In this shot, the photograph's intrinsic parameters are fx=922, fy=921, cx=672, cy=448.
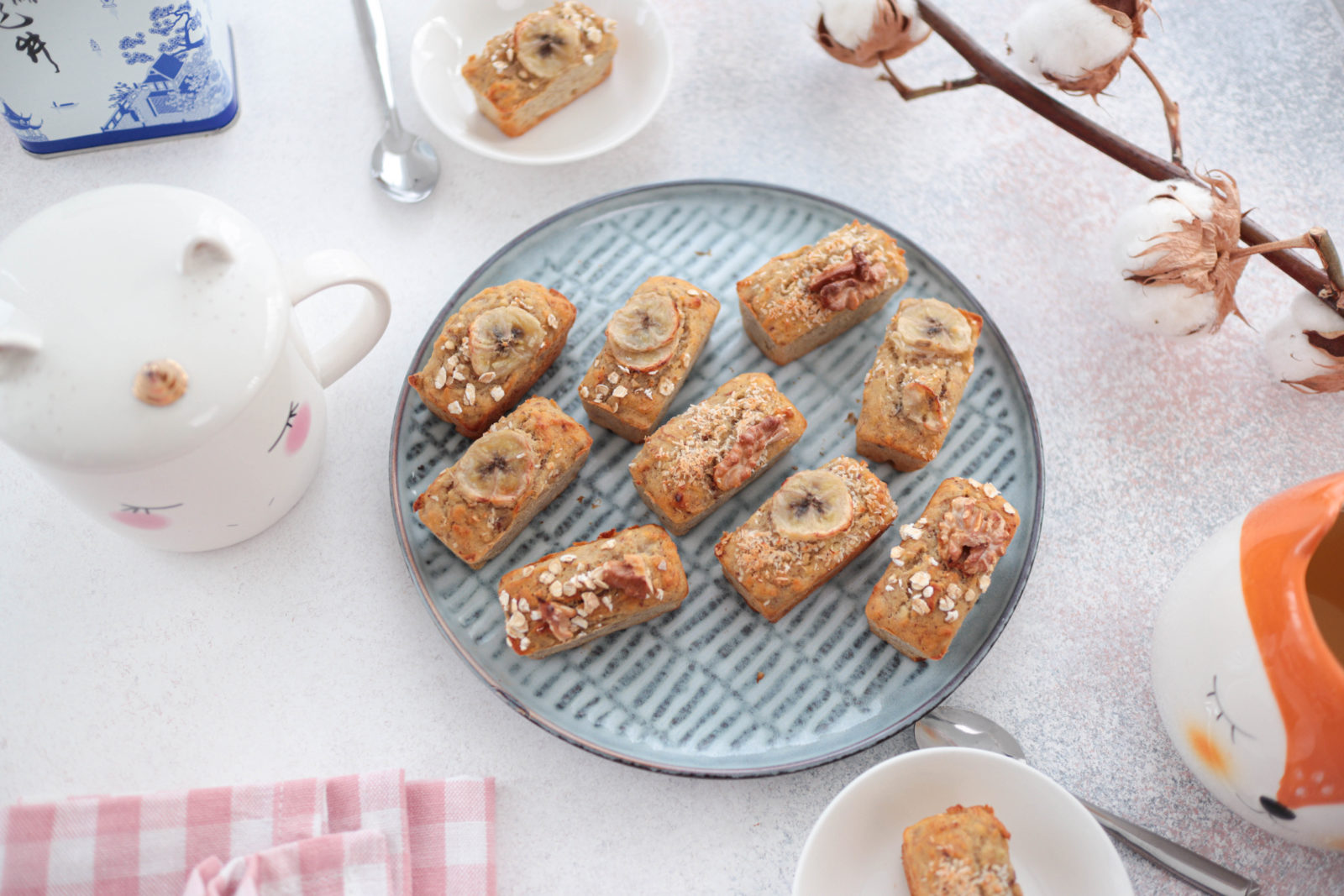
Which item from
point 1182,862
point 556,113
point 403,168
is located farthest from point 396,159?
point 1182,862

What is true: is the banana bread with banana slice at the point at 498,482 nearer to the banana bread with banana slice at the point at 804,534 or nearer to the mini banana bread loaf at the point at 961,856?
the banana bread with banana slice at the point at 804,534

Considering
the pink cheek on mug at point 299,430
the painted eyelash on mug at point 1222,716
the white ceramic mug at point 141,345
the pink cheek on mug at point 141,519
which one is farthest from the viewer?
the pink cheek on mug at point 299,430

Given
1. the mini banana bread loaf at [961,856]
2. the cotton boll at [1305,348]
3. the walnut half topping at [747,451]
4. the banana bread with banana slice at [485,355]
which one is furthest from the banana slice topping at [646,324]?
the cotton boll at [1305,348]

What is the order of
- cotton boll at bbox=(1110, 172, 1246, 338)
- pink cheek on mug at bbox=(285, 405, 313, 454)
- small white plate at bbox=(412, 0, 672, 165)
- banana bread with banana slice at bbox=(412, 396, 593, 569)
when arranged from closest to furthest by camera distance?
pink cheek on mug at bbox=(285, 405, 313, 454) → banana bread with banana slice at bbox=(412, 396, 593, 569) → cotton boll at bbox=(1110, 172, 1246, 338) → small white plate at bbox=(412, 0, 672, 165)

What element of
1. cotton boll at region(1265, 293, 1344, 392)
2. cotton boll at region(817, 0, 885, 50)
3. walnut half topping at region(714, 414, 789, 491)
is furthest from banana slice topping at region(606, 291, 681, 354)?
cotton boll at region(1265, 293, 1344, 392)

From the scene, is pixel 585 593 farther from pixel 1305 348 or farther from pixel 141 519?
pixel 1305 348

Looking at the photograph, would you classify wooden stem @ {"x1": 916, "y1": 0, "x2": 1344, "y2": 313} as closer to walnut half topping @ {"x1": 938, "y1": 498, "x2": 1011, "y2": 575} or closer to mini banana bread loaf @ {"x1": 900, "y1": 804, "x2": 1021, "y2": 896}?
walnut half topping @ {"x1": 938, "y1": 498, "x2": 1011, "y2": 575}

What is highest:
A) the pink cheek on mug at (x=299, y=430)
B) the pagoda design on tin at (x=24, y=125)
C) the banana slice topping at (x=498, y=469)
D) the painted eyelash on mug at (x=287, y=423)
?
the pagoda design on tin at (x=24, y=125)
